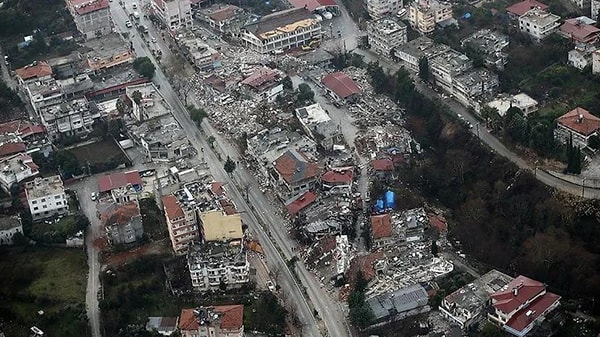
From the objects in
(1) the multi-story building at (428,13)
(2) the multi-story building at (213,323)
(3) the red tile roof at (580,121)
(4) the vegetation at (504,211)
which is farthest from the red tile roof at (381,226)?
(1) the multi-story building at (428,13)

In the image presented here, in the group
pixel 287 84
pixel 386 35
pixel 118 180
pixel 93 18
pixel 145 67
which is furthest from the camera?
pixel 93 18

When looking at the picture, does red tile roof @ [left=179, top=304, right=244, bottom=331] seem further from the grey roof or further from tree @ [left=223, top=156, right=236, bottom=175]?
tree @ [left=223, top=156, right=236, bottom=175]

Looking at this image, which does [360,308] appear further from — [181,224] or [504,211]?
[181,224]

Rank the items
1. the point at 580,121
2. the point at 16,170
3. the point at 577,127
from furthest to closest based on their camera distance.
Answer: the point at 16,170, the point at 580,121, the point at 577,127

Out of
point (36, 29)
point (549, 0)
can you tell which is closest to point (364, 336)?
point (549, 0)

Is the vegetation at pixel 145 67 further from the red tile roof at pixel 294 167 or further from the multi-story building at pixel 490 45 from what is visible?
the multi-story building at pixel 490 45

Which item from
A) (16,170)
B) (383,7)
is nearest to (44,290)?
(16,170)

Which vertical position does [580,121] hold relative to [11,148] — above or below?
below
